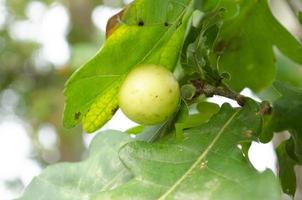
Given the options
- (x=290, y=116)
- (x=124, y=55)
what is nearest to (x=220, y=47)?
(x=290, y=116)

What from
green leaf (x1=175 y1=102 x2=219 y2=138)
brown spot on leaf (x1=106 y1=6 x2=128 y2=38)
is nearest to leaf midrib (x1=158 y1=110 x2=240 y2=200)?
green leaf (x1=175 y1=102 x2=219 y2=138)

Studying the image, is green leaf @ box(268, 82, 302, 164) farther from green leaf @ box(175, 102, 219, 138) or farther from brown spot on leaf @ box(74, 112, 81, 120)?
brown spot on leaf @ box(74, 112, 81, 120)

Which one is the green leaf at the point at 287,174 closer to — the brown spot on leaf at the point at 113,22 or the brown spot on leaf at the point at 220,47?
the brown spot on leaf at the point at 220,47

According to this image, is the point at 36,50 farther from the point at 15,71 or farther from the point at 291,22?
the point at 291,22

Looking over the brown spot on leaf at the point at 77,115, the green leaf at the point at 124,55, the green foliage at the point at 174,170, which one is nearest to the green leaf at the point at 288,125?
the green foliage at the point at 174,170

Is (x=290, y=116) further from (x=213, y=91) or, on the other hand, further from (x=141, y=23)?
(x=141, y=23)

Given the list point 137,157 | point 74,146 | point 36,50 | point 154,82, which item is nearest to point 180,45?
point 154,82

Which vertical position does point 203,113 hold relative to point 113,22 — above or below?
below
